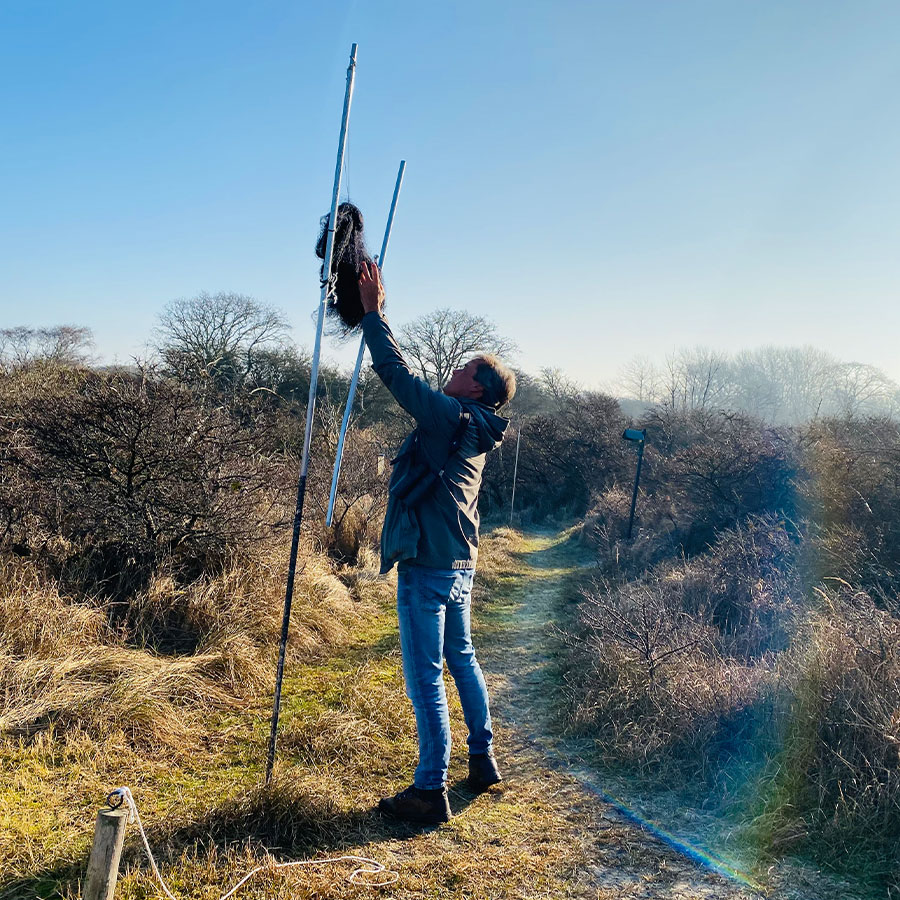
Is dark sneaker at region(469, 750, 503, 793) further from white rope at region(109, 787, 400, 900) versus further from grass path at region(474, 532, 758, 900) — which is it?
white rope at region(109, 787, 400, 900)

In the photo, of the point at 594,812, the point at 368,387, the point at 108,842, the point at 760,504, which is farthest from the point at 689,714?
the point at 368,387

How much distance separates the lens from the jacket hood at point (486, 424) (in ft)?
9.30

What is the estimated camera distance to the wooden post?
1.78 m

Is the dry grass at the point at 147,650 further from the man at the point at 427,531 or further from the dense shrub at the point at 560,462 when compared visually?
the dense shrub at the point at 560,462

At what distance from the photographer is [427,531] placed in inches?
109

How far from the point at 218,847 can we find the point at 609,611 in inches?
141

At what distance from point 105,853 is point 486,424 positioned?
2005 millimetres

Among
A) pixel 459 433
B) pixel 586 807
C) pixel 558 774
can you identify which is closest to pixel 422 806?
pixel 586 807

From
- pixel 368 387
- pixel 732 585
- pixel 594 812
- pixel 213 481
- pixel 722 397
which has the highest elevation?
pixel 722 397

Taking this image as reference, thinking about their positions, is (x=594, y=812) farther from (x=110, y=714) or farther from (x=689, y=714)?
(x=110, y=714)

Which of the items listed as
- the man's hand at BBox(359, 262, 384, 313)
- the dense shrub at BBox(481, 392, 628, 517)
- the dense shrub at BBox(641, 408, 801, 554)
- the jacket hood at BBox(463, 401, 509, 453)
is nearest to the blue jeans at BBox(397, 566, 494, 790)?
the jacket hood at BBox(463, 401, 509, 453)

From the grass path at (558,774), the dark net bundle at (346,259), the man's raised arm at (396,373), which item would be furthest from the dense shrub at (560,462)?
the man's raised arm at (396,373)

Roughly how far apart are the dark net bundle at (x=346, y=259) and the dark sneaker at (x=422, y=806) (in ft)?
7.33

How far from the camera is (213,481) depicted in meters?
4.86
